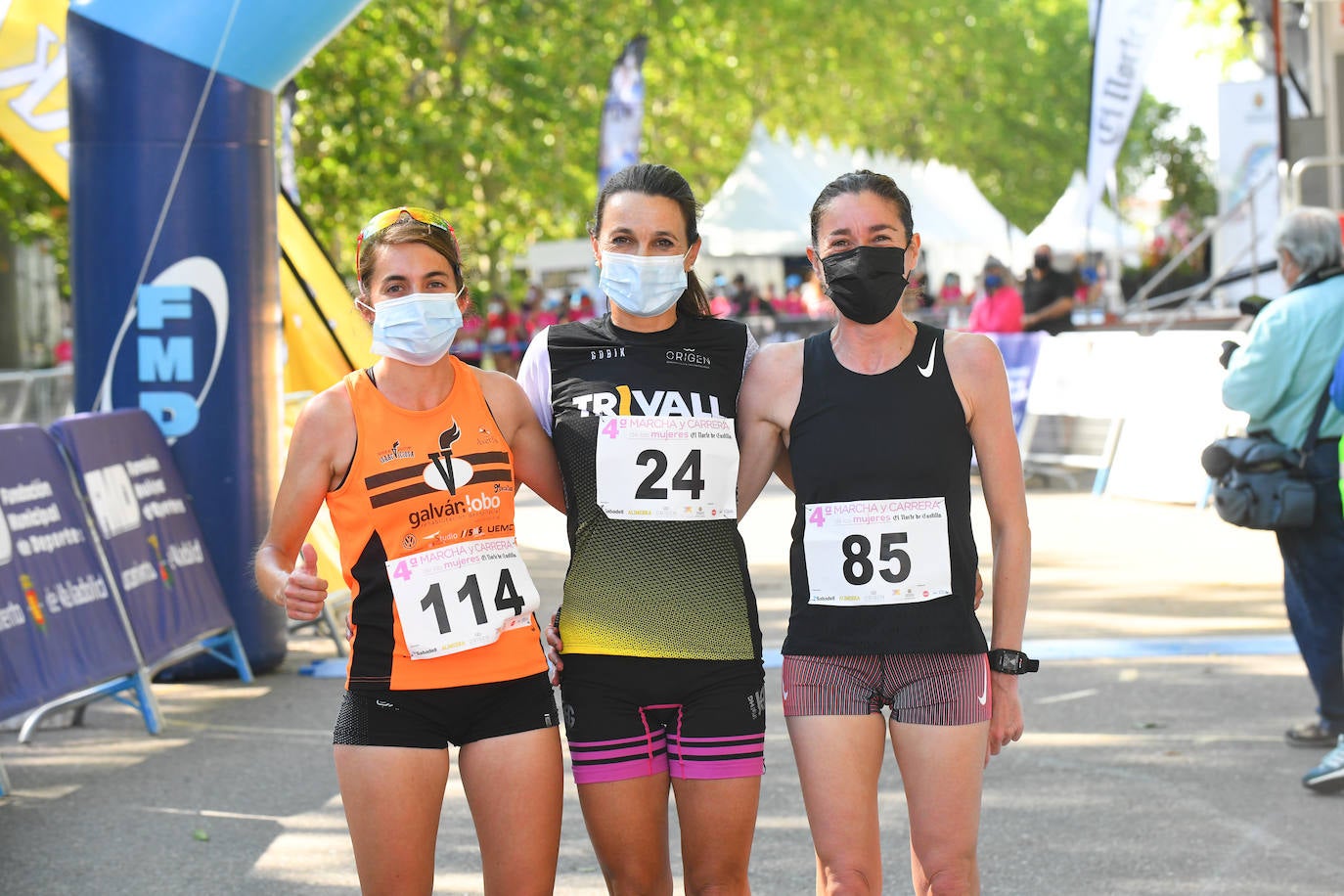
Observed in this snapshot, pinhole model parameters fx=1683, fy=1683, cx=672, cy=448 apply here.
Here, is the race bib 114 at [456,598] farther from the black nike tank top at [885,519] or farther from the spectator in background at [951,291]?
the spectator in background at [951,291]

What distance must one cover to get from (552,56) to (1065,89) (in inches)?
1330

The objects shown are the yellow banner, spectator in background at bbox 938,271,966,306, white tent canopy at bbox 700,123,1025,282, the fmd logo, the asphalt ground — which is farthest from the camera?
spectator in background at bbox 938,271,966,306

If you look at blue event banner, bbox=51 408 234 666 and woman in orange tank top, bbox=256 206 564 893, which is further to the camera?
blue event banner, bbox=51 408 234 666

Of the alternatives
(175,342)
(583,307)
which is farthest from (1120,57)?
(175,342)

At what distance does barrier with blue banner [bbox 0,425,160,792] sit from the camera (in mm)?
6461

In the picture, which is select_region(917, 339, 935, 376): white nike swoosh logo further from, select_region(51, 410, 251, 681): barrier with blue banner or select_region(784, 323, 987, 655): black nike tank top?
select_region(51, 410, 251, 681): barrier with blue banner

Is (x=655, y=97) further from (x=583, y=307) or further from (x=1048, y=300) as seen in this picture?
(x=1048, y=300)

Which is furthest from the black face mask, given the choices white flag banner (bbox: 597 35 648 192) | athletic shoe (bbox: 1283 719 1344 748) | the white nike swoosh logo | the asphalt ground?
white flag banner (bbox: 597 35 648 192)

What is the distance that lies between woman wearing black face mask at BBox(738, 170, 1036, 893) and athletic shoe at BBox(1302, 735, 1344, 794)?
2728 millimetres

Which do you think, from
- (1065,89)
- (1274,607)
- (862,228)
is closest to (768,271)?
(1065,89)

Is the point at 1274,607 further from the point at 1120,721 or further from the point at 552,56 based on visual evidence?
the point at 552,56

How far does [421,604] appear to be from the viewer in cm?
360

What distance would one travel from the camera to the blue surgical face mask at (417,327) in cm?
375

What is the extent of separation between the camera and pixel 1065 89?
61812mm
